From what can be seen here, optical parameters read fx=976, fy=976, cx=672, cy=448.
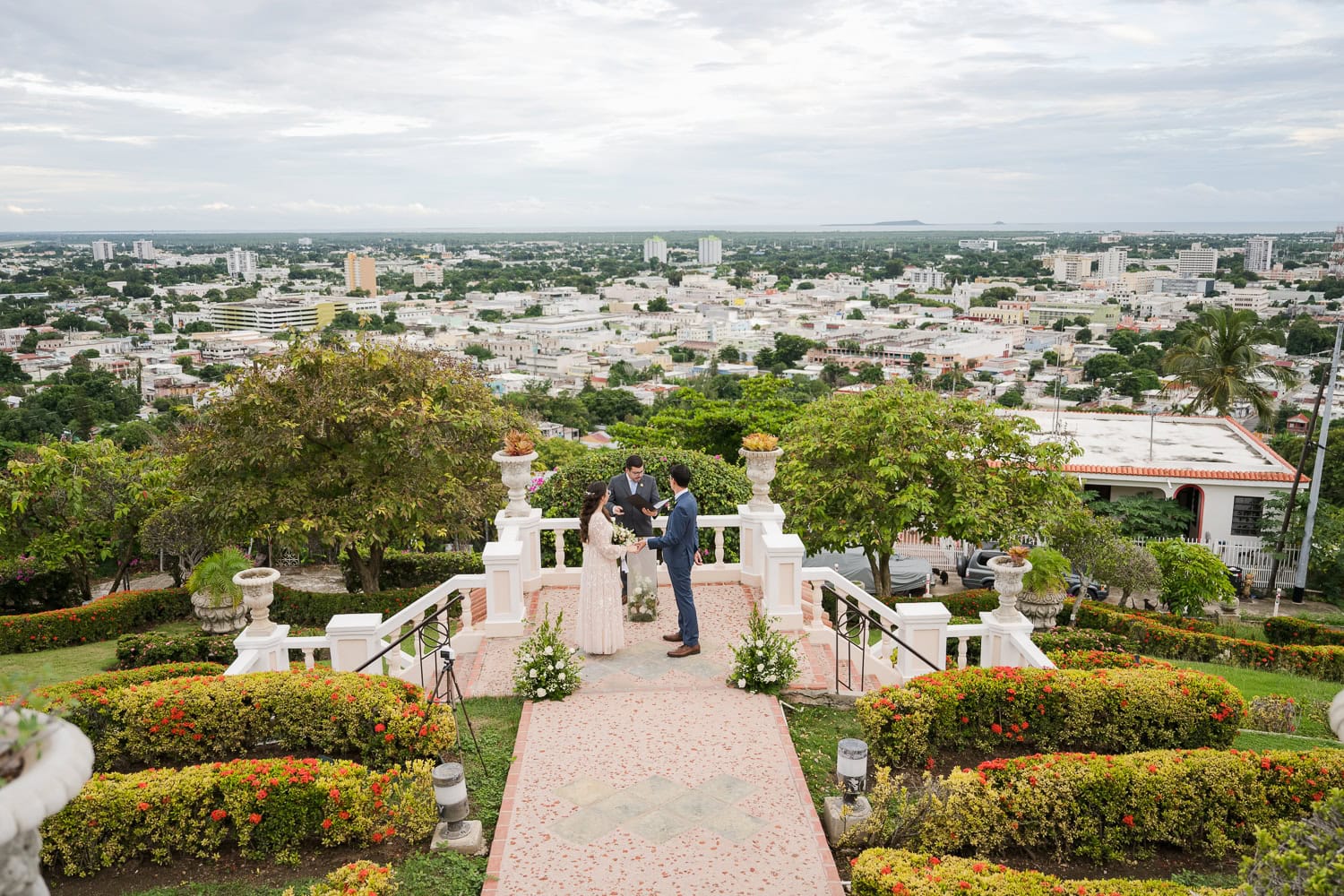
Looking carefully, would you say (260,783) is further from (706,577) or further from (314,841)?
(706,577)

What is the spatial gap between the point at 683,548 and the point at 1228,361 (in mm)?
38512

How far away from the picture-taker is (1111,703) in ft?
Answer: 23.8

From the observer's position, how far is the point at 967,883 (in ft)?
16.7

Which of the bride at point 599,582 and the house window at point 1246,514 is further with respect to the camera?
the house window at point 1246,514

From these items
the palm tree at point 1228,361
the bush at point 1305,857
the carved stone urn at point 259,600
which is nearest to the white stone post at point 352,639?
the carved stone urn at point 259,600

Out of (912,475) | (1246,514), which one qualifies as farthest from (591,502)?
(1246,514)

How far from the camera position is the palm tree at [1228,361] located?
3922cm

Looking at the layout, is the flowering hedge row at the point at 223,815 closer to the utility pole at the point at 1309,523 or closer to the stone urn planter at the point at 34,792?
the stone urn planter at the point at 34,792

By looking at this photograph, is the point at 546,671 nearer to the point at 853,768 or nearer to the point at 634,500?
the point at 634,500

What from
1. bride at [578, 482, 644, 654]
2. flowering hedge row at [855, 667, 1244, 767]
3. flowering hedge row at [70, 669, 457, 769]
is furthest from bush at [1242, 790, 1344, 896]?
bride at [578, 482, 644, 654]

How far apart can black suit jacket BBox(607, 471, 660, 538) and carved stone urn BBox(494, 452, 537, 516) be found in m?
1.47

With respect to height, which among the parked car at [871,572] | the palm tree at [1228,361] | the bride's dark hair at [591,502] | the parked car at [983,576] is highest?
the bride's dark hair at [591,502]

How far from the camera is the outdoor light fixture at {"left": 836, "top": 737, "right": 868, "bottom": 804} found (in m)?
6.48

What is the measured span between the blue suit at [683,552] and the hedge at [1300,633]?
13115mm
